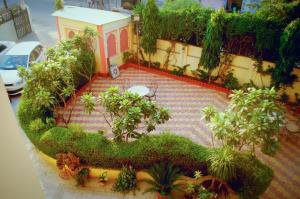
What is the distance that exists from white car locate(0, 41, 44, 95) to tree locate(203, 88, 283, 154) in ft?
29.3

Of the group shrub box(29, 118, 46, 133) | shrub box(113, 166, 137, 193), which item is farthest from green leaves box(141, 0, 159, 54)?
shrub box(113, 166, 137, 193)

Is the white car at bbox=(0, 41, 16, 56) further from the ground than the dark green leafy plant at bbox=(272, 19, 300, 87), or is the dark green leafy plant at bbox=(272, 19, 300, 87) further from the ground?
the dark green leafy plant at bbox=(272, 19, 300, 87)

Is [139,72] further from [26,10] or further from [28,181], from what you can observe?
[28,181]

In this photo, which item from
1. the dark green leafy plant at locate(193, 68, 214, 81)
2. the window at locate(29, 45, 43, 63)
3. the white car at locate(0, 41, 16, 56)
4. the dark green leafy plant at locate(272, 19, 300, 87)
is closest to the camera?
the dark green leafy plant at locate(272, 19, 300, 87)

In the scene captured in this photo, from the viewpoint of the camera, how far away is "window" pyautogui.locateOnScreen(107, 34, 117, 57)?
12758 millimetres

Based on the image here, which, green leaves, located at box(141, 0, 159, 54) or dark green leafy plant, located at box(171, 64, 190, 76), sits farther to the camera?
dark green leafy plant, located at box(171, 64, 190, 76)

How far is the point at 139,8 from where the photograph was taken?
1277 centimetres

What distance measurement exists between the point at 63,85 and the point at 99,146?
3.93 metres

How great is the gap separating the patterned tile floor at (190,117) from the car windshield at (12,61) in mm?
3585

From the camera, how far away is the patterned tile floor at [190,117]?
8125mm

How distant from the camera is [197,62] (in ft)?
42.2

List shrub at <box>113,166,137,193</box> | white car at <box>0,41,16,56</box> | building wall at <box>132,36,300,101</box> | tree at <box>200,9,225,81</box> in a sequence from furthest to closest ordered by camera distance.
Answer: white car at <box>0,41,16,56</box> → building wall at <box>132,36,300,101</box> → tree at <box>200,9,225,81</box> → shrub at <box>113,166,137,193</box>

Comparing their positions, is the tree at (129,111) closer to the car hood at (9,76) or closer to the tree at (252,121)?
the tree at (252,121)

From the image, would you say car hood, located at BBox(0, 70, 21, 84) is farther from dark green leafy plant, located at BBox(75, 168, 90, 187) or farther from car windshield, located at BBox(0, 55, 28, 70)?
dark green leafy plant, located at BBox(75, 168, 90, 187)
